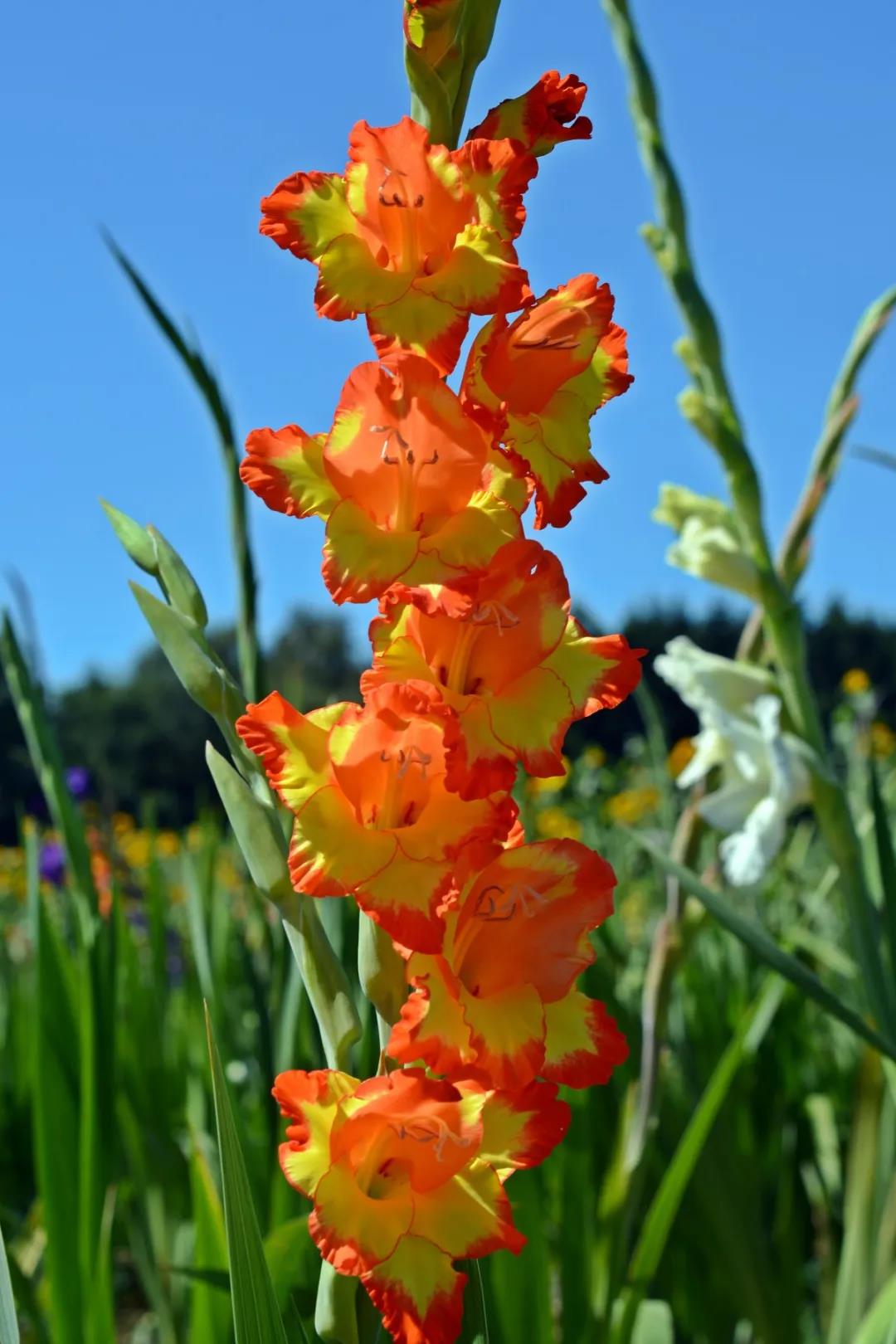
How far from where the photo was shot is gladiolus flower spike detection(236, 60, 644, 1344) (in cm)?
38

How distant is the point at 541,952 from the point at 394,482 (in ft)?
0.55

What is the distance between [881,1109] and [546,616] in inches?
32.6

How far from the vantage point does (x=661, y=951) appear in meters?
0.85

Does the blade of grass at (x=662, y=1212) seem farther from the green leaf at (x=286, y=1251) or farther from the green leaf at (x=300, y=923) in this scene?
the green leaf at (x=300, y=923)

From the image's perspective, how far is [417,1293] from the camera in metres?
0.38

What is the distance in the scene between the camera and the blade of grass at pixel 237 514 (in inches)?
28.6

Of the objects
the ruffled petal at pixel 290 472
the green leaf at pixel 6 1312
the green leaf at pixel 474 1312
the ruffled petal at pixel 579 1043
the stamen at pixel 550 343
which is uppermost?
the stamen at pixel 550 343

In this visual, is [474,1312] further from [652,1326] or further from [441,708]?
[652,1326]

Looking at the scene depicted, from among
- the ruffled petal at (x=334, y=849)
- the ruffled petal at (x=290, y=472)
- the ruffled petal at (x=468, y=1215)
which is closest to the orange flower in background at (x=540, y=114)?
the ruffled petal at (x=290, y=472)

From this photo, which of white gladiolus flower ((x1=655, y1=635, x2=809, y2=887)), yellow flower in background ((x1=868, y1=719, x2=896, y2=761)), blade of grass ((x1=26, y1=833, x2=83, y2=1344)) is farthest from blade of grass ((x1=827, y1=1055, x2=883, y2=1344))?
yellow flower in background ((x1=868, y1=719, x2=896, y2=761))

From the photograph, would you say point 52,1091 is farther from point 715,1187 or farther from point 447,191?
point 447,191

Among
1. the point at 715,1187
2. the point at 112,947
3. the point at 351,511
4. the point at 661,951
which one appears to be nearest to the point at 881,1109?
the point at 715,1187

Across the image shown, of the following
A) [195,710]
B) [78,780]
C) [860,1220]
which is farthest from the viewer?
[195,710]

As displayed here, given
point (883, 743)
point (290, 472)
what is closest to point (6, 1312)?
point (290, 472)
